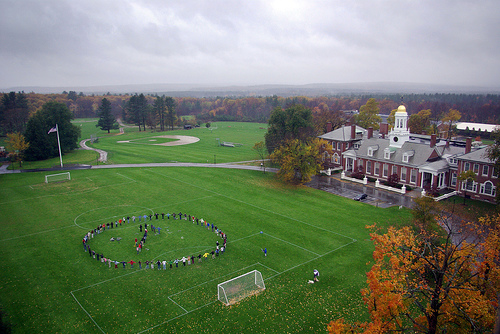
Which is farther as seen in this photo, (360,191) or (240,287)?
(360,191)

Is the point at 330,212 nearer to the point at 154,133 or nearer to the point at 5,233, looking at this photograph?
the point at 5,233

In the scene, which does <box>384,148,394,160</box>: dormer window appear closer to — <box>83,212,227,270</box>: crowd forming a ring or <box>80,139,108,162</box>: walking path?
<box>83,212,227,270</box>: crowd forming a ring

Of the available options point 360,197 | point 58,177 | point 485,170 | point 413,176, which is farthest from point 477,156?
point 58,177

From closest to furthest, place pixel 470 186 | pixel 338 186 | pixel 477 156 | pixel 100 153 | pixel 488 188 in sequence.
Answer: pixel 488 188, pixel 477 156, pixel 470 186, pixel 338 186, pixel 100 153

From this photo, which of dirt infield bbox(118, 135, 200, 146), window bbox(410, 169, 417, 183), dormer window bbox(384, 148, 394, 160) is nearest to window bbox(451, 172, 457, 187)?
window bbox(410, 169, 417, 183)

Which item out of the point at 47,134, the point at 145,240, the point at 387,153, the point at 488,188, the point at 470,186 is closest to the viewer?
the point at 145,240

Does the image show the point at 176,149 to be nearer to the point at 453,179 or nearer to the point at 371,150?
the point at 371,150

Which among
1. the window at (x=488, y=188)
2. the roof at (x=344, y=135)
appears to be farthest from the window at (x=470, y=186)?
the roof at (x=344, y=135)
